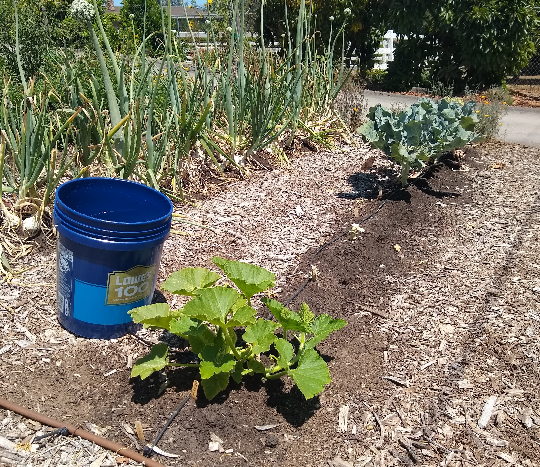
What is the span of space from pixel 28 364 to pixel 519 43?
11.7 metres

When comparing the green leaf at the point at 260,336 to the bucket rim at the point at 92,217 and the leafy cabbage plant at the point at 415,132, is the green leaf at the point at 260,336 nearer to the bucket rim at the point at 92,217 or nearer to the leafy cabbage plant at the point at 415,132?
the bucket rim at the point at 92,217

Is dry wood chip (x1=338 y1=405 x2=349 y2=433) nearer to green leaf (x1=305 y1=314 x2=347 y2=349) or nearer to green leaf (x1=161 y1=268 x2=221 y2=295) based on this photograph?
green leaf (x1=305 y1=314 x2=347 y2=349)

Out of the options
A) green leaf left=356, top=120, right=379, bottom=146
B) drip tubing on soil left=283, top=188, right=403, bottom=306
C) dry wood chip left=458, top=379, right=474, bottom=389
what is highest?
green leaf left=356, top=120, right=379, bottom=146

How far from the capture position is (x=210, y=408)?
202 centimetres

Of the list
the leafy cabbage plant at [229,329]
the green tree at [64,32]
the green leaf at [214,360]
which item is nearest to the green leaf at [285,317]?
the leafy cabbage plant at [229,329]

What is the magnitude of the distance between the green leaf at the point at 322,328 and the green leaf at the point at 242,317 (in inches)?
12.5

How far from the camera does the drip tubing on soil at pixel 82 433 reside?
1807mm

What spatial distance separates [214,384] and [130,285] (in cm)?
59

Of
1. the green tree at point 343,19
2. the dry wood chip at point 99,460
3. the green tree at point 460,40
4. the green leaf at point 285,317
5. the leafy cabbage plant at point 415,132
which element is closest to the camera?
the dry wood chip at point 99,460

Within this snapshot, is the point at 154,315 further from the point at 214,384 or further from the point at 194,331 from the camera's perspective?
the point at 214,384

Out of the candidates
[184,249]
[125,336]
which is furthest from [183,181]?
[125,336]

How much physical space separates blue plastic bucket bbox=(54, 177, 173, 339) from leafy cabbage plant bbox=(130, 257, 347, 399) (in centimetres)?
21

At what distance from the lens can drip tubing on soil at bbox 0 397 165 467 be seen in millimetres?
1807

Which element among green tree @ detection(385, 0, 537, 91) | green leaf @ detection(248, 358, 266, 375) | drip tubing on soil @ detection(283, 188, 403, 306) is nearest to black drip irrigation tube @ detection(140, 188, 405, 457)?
drip tubing on soil @ detection(283, 188, 403, 306)
